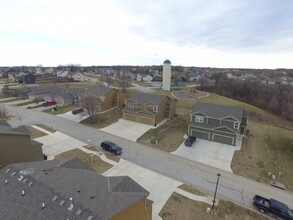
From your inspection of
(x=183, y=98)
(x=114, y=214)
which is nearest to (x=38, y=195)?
(x=114, y=214)

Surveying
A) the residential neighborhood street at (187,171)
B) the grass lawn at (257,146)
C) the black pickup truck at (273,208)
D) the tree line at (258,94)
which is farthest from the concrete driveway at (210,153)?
the tree line at (258,94)

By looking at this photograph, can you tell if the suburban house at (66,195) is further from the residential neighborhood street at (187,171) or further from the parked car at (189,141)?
the parked car at (189,141)

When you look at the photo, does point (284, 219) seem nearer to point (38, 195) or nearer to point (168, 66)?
Answer: point (38, 195)

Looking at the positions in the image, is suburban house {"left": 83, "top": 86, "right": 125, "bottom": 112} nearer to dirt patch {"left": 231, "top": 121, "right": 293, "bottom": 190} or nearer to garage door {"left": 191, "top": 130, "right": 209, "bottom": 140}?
garage door {"left": 191, "top": 130, "right": 209, "bottom": 140}

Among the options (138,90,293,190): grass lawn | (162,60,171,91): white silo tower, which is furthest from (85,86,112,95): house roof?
(162,60,171,91): white silo tower

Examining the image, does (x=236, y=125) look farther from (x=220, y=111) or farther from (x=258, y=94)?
(x=258, y=94)

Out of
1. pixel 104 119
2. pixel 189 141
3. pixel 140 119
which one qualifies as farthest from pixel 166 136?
pixel 104 119
